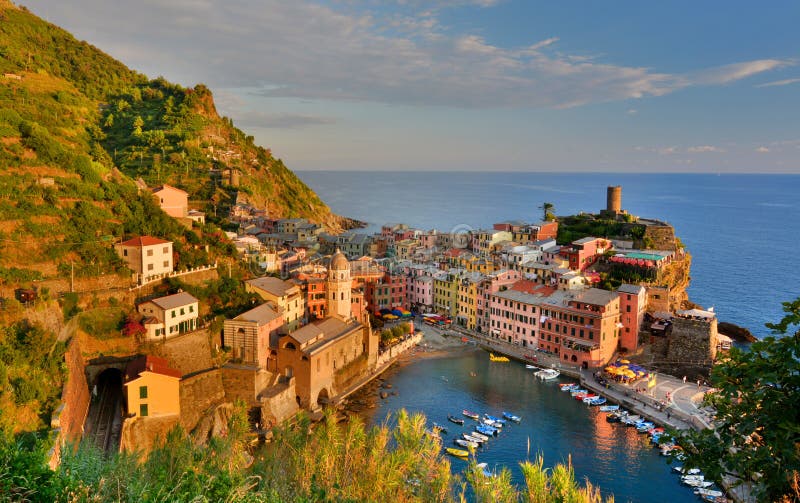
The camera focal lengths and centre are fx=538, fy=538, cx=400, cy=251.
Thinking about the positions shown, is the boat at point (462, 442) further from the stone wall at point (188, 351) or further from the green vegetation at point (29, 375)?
the green vegetation at point (29, 375)

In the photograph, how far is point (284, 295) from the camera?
32188 mm

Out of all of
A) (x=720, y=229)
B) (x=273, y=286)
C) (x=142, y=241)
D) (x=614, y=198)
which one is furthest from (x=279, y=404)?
(x=720, y=229)

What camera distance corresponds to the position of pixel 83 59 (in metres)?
79.7

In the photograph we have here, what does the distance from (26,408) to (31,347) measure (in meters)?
3.23

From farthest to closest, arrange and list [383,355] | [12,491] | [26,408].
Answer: [383,355]
[26,408]
[12,491]

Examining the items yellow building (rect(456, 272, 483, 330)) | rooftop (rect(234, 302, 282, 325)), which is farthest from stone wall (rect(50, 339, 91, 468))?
yellow building (rect(456, 272, 483, 330))

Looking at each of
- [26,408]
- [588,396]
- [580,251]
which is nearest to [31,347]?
[26,408]

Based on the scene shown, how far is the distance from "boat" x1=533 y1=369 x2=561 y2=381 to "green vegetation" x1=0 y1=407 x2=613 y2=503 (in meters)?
20.0

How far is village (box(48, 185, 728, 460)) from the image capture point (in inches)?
925

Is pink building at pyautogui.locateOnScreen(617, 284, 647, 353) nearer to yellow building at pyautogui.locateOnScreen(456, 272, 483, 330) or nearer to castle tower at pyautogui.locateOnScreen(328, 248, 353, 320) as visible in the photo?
yellow building at pyautogui.locateOnScreen(456, 272, 483, 330)

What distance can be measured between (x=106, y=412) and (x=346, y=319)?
15.4m

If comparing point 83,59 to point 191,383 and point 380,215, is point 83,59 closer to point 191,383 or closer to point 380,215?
point 380,215

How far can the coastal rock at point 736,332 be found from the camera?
43.2 meters

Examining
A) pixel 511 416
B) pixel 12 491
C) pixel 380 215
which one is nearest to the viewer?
pixel 12 491
